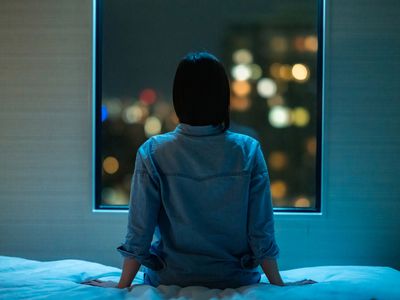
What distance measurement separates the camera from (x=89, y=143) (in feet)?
8.64

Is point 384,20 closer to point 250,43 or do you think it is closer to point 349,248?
point 250,43

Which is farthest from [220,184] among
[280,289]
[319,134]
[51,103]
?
[51,103]

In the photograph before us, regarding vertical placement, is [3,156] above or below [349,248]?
above

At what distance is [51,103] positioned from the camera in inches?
104

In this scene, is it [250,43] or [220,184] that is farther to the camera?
[250,43]

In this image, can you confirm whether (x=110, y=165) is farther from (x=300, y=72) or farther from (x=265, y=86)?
(x=300, y=72)

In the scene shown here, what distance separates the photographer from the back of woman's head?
1.61m

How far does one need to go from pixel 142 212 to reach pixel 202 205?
0.18 meters

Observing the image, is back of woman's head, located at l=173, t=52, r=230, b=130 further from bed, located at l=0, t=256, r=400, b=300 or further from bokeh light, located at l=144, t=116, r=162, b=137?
bokeh light, located at l=144, t=116, r=162, b=137

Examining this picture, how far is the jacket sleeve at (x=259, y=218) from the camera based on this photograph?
5.41ft

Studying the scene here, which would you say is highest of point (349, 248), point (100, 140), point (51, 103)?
point (51, 103)

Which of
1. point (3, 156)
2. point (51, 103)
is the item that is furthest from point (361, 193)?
point (3, 156)

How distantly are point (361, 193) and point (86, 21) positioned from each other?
1.56m

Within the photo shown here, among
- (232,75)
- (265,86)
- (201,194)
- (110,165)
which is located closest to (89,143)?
(110,165)
